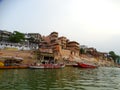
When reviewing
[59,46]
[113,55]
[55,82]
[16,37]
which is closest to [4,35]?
[16,37]

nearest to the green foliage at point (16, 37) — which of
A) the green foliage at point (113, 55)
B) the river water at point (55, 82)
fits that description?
the river water at point (55, 82)

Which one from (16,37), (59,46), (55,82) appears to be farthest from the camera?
(59,46)

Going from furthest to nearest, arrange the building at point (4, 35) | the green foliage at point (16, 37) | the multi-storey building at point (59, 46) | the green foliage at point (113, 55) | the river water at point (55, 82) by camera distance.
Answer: the green foliage at point (113, 55)
the multi-storey building at point (59, 46)
the building at point (4, 35)
the green foliage at point (16, 37)
the river water at point (55, 82)

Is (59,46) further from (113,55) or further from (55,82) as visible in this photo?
(113,55)

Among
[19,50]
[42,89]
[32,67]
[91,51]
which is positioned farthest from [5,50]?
[91,51]

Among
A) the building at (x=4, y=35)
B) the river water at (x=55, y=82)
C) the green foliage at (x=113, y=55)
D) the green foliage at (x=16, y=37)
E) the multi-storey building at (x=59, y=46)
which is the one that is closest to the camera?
the river water at (x=55, y=82)

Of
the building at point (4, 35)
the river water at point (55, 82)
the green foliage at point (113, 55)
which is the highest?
the building at point (4, 35)

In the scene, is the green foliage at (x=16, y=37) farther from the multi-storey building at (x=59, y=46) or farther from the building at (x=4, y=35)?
the multi-storey building at (x=59, y=46)

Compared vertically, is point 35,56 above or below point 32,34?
below

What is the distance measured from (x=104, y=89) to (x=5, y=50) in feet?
135

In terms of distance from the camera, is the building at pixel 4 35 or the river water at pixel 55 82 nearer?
the river water at pixel 55 82

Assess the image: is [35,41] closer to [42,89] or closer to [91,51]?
[91,51]

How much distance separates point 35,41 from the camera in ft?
247

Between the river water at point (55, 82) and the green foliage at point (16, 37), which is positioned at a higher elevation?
the green foliage at point (16, 37)
